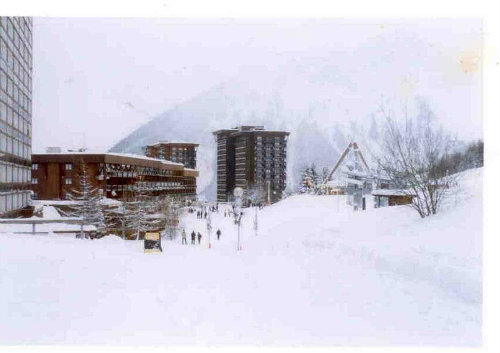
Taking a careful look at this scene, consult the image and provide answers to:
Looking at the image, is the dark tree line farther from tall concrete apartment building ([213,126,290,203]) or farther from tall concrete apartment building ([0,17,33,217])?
tall concrete apartment building ([0,17,33,217])

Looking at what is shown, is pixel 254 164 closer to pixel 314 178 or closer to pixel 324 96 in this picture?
pixel 314 178

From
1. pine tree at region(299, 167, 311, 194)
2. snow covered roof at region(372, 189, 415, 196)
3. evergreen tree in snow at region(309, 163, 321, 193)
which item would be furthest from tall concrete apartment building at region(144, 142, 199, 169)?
snow covered roof at region(372, 189, 415, 196)

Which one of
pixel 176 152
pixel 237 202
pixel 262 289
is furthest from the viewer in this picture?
pixel 237 202

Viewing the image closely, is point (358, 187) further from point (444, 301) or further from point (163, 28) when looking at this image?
point (163, 28)

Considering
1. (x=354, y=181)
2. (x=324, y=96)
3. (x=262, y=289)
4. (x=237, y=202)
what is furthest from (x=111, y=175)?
(x=354, y=181)

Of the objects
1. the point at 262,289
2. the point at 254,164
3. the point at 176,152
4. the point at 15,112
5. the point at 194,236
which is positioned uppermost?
the point at 15,112

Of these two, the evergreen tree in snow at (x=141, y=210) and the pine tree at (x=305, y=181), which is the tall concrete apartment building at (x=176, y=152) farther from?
the pine tree at (x=305, y=181)
